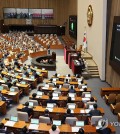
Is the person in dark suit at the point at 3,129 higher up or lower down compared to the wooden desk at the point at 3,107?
higher up

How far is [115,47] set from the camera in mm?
15586

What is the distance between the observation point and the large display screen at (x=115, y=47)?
49.3 ft

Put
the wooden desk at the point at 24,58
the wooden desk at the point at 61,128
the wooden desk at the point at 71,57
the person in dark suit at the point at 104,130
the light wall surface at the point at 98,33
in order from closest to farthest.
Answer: the person in dark suit at the point at 104,130 → the wooden desk at the point at 61,128 → the light wall surface at the point at 98,33 → the wooden desk at the point at 71,57 → the wooden desk at the point at 24,58

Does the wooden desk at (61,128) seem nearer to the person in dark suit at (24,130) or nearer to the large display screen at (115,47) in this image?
the person in dark suit at (24,130)

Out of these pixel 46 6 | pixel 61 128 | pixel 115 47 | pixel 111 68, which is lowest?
pixel 61 128

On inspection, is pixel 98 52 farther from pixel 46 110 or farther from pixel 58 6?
pixel 58 6

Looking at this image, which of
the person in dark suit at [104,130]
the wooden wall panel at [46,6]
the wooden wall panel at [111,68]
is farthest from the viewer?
the wooden wall panel at [46,6]

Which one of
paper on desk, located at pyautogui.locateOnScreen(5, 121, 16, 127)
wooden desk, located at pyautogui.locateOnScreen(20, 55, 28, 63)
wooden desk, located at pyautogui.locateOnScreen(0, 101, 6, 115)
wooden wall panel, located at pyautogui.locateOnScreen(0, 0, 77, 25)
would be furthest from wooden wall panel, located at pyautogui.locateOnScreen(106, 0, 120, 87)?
wooden wall panel, located at pyautogui.locateOnScreen(0, 0, 77, 25)

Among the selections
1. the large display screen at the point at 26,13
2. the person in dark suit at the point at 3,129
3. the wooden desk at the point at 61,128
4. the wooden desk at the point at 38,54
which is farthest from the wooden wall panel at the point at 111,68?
the large display screen at the point at 26,13

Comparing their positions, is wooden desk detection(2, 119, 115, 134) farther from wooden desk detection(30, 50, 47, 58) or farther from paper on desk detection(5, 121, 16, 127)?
wooden desk detection(30, 50, 47, 58)

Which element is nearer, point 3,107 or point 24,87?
point 3,107

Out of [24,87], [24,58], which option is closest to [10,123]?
[24,87]

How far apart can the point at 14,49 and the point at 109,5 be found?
505 inches

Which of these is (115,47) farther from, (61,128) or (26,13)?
(26,13)
